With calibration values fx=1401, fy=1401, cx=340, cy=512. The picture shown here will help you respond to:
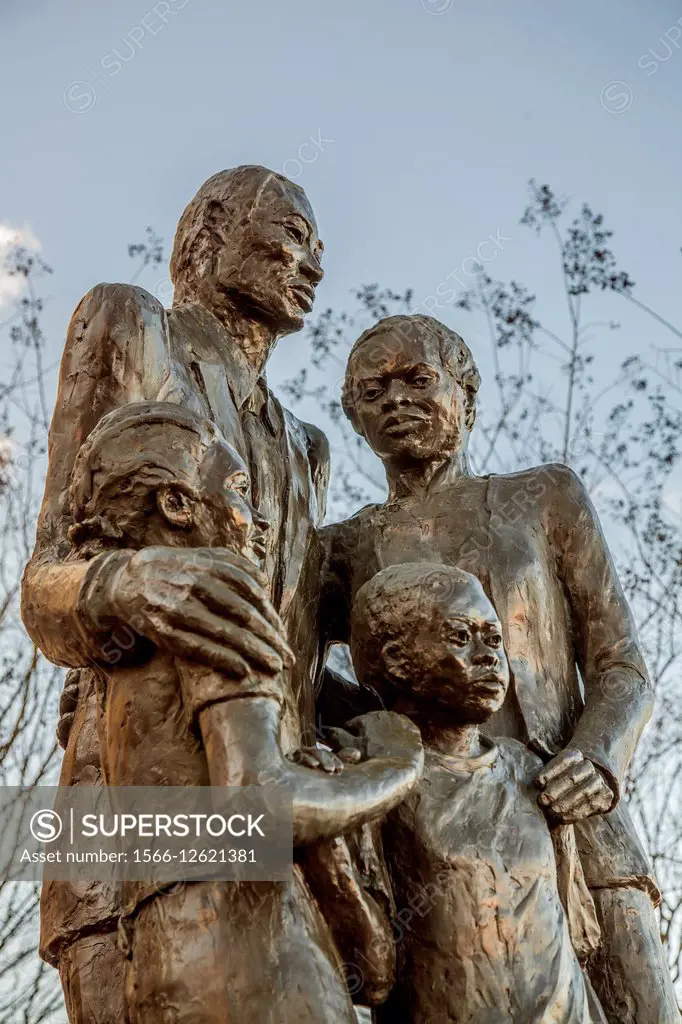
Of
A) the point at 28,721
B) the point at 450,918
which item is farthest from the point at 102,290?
the point at 28,721

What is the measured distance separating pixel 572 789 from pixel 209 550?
45.9 inches

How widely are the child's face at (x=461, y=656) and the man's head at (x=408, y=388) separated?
860 millimetres

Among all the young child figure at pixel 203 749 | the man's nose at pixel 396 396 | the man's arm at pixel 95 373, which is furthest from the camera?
the man's nose at pixel 396 396

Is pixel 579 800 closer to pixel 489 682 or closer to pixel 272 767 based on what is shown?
pixel 489 682

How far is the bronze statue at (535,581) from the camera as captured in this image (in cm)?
371

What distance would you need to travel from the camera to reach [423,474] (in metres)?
4.35

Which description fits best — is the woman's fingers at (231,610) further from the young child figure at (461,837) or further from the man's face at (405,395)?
the man's face at (405,395)

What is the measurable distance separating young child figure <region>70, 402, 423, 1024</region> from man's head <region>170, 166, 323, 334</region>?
1091mm

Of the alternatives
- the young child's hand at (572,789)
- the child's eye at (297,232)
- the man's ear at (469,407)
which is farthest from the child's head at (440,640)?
the child's eye at (297,232)

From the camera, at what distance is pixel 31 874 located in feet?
25.8

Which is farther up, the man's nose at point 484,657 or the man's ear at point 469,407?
the man's ear at point 469,407

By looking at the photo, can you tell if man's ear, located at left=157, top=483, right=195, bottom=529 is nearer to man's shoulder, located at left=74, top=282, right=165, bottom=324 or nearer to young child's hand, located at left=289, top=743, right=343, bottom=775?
young child's hand, located at left=289, top=743, right=343, bottom=775

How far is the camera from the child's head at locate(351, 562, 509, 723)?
3.44 m

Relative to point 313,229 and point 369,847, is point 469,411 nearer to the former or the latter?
point 313,229
